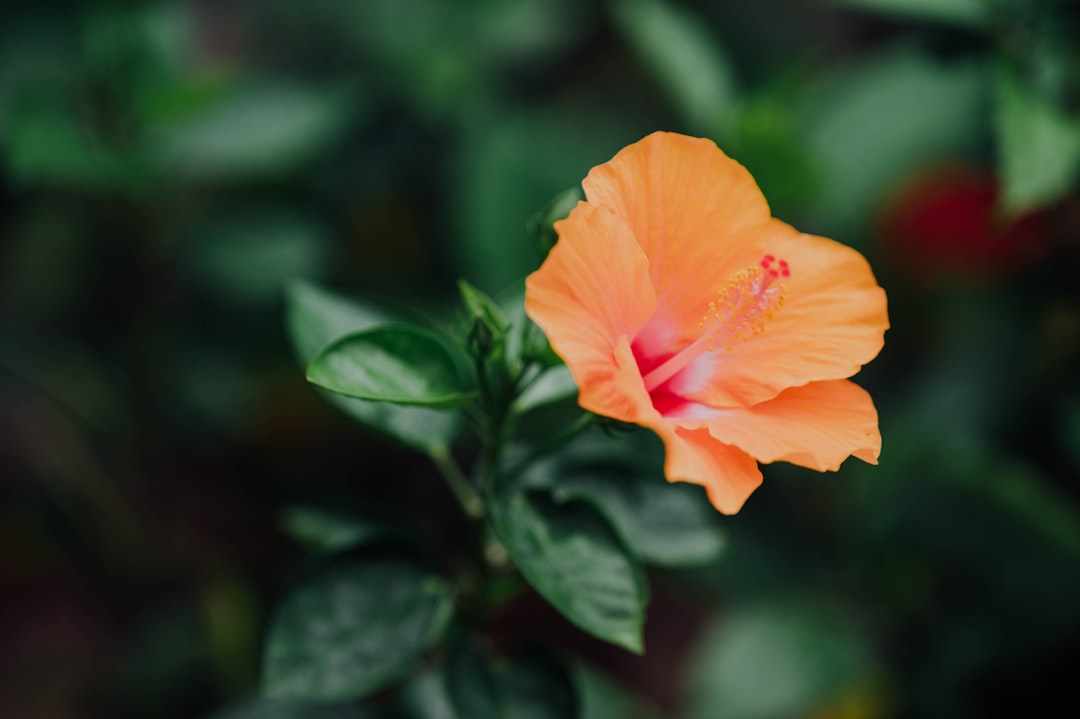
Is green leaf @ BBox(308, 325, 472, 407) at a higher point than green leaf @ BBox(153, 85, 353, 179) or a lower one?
higher

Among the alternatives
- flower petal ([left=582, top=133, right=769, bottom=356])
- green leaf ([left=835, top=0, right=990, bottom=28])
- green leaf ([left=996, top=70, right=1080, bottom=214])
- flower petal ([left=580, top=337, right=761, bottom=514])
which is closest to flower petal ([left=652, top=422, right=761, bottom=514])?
flower petal ([left=580, top=337, right=761, bottom=514])

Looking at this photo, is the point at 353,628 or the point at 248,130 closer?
the point at 353,628

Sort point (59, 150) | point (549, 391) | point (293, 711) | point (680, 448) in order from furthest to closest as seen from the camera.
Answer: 1. point (59, 150)
2. point (293, 711)
3. point (549, 391)
4. point (680, 448)

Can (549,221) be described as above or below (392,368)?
above

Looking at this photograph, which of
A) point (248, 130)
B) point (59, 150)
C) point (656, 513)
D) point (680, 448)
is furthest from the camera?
point (248, 130)

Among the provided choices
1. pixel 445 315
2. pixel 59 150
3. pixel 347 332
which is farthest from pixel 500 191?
pixel 347 332

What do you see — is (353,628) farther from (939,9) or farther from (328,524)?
(939,9)

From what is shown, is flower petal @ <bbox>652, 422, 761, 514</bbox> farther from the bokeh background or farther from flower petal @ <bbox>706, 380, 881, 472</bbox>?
the bokeh background

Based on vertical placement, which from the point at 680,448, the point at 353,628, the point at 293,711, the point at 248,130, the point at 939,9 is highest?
the point at 939,9
